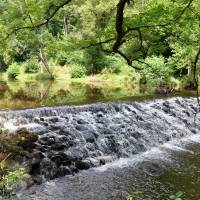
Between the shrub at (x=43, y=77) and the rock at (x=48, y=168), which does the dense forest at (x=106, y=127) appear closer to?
the rock at (x=48, y=168)

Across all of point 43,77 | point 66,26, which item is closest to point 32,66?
point 43,77

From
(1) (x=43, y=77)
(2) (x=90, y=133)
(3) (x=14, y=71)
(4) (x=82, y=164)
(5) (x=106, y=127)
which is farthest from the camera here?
(3) (x=14, y=71)

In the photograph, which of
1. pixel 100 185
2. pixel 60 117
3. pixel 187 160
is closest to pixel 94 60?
pixel 60 117

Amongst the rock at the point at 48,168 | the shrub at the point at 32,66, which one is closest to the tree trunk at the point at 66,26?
the shrub at the point at 32,66

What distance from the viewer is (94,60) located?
3006 centimetres

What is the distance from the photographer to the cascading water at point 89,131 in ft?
36.8

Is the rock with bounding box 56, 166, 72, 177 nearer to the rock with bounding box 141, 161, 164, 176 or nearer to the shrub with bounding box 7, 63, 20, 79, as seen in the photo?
the rock with bounding box 141, 161, 164, 176

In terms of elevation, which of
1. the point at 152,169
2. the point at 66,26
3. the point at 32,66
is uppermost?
the point at 66,26

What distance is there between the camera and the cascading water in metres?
11.2

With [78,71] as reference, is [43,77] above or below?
below

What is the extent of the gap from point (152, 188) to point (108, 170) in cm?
184

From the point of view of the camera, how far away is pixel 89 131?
13.5m

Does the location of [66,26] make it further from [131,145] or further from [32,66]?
[131,145]

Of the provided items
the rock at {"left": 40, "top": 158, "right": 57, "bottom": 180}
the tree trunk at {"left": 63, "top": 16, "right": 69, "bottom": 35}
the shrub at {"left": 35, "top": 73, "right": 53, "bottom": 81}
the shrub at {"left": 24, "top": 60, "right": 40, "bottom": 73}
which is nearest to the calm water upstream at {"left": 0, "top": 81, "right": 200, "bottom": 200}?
the rock at {"left": 40, "top": 158, "right": 57, "bottom": 180}
